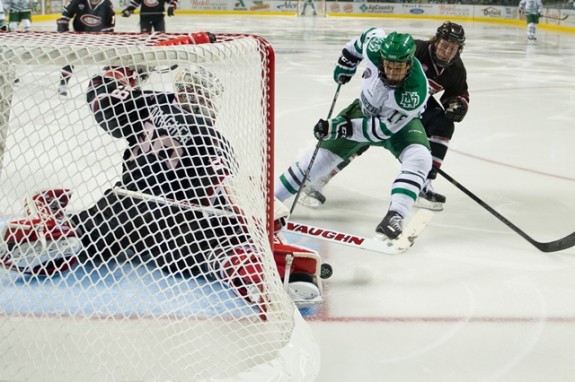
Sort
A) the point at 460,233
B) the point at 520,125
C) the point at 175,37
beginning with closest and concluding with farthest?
the point at 175,37
the point at 460,233
the point at 520,125

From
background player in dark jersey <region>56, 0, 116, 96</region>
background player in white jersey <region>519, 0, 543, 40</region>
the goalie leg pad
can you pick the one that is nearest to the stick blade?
the goalie leg pad

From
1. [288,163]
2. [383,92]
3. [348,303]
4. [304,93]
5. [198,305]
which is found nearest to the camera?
[198,305]

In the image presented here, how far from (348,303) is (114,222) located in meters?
A: 0.70

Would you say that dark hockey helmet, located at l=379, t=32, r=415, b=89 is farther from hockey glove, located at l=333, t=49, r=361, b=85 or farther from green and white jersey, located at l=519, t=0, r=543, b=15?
green and white jersey, located at l=519, t=0, r=543, b=15

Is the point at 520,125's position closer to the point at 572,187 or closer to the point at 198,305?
the point at 572,187

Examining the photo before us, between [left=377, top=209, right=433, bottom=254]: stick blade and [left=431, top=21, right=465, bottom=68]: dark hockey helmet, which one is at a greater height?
[left=431, top=21, right=465, bottom=68]: dark hockey helmet

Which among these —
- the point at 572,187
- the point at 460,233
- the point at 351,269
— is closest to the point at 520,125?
the point at 572,187

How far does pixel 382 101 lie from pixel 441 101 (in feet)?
1.83

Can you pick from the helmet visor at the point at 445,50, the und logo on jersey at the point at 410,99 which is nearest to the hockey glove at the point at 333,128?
the und logo on jersey at the point at 410,99

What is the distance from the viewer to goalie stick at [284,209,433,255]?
242 cm

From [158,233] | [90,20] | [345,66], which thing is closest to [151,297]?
[158,233]

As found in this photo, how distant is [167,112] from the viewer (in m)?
2.01

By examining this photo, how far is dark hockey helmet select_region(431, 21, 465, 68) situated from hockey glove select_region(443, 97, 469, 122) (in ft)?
0.58

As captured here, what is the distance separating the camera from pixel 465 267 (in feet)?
8.09
